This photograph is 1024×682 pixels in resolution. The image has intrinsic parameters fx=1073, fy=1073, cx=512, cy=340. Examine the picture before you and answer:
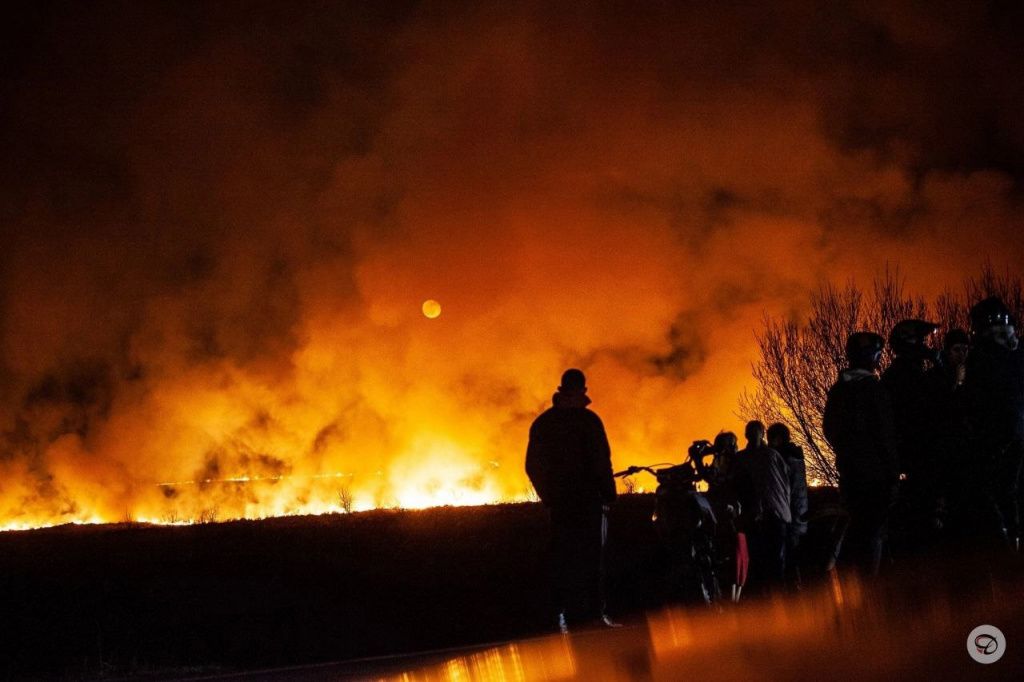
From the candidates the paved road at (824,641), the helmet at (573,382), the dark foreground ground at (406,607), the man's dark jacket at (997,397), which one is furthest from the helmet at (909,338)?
the paved road at (824,641)

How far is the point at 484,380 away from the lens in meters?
26.8

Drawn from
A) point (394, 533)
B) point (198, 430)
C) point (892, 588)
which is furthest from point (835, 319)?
point (892, 588)

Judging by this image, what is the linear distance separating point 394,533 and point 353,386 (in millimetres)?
11961

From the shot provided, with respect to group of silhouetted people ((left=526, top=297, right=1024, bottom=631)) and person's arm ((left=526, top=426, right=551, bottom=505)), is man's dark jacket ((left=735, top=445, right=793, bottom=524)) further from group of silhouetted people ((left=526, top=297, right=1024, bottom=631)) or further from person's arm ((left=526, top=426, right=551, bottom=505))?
person's arm ((left=526, top=426, right=551, bottom=505))

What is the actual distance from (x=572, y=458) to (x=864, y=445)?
7.65 feet

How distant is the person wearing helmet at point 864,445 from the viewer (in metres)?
6.12

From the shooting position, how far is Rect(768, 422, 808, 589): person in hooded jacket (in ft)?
34.1

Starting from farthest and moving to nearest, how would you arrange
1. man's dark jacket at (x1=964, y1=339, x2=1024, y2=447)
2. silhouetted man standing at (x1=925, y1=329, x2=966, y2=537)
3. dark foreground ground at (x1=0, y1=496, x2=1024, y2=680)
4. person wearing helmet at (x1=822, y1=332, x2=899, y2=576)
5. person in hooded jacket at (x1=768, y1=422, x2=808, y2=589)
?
1. person in hooded jacket at (x1=768, y1=422, x2=808, y2=589)
2. person wearing helmet at (x1=822, y1=332, x2=899, y2=576)
3. man's dark jacket at (x1=964, y1=339, x2=1024, y2=447)
4. silhouetted man standing at (x1=925, y1=329, x2=966, y2=537)
5. dark foreground ground at (x1=0, y1=496, x2=1024, y2=680)

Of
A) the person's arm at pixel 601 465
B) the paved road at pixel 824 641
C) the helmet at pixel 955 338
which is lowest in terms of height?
the paved road at pixel 824 641

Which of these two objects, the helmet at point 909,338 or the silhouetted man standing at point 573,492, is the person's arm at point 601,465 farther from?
the helmet at point 909,338

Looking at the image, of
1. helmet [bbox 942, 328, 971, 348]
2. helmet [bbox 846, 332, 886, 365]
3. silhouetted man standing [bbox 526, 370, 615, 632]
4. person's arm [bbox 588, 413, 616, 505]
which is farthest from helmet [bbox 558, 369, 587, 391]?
helmet [bbox 942, 328, 971, 348]

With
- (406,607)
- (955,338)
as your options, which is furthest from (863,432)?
(406,607)

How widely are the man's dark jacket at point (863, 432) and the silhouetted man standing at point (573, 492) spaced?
1.98 meters

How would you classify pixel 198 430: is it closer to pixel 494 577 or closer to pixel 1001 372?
pixel 494 577
